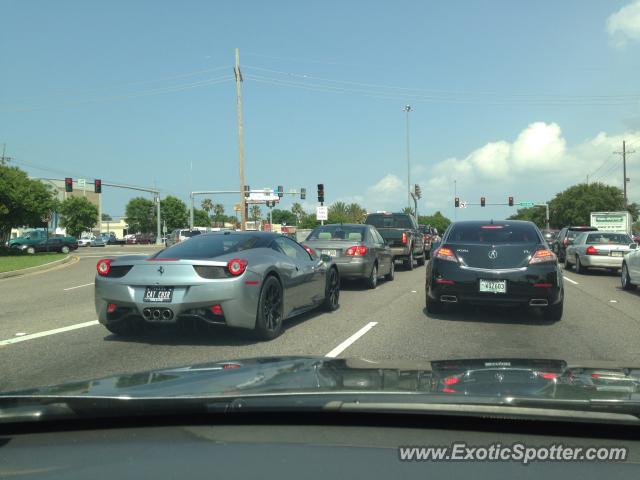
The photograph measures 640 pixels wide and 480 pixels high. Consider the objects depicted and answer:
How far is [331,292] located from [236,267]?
3.42 metres

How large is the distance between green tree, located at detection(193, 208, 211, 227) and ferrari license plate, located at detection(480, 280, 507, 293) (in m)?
111

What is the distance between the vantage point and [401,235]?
1941cm

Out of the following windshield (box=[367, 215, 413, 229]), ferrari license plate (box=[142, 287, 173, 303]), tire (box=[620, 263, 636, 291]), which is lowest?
tire (box=[620, 263, 636, 291])

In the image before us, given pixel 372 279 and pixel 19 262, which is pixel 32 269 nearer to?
pixel 19 262

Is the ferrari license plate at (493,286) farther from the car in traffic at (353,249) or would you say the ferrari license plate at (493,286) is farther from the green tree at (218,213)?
the green tree at (218,213)

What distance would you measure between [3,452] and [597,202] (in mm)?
90144

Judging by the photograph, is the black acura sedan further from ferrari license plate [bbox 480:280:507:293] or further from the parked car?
the parked car

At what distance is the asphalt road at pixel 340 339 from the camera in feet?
19.9

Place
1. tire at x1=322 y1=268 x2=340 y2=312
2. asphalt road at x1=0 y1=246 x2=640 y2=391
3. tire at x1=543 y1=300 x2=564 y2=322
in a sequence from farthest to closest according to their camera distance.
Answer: tire at x1=322 y1=268 x2=340 y2=312
tire at x1=543 y1=300 x2=564 y2=322
asphalt road at x1=0 y1=246 x2=640 y2=391

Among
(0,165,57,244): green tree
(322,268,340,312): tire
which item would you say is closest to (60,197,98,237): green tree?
(0,165,57,244): green tree

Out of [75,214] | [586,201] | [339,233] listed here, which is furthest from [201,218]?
[339,233]

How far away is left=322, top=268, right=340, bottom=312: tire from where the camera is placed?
9.61 m

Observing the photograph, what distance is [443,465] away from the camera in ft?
7.11

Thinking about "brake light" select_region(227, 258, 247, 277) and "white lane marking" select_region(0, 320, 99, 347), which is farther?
"white lane marking" select_region(0, 320, 99, 347)
